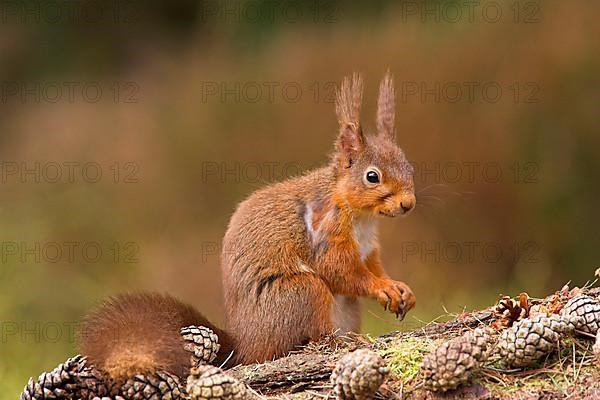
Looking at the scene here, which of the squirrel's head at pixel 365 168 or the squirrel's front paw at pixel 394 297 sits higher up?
the squirrel's head at pixel 365 168

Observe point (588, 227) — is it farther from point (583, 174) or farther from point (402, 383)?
point (402, 383)

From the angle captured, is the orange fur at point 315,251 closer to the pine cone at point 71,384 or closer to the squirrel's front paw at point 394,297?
the squirrel's front paw at point 394,297

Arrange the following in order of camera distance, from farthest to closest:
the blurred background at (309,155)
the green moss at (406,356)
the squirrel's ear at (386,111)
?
the blurred background at (309,155), the squirrel's ear at (386,111), the green moss at (406,356)

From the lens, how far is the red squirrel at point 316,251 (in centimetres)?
321

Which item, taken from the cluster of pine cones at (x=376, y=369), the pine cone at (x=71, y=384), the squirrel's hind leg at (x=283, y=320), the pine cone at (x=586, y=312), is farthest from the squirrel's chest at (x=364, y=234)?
the pine cone at (x=71, y=384)

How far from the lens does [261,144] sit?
7.32 meters

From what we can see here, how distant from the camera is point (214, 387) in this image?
2.46 meters

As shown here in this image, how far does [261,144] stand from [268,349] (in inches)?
→ 167

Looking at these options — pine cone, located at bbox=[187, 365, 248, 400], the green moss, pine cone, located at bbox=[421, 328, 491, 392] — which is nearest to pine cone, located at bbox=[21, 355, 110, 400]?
pine cone, located at bbox=[187, 365, 248, 400]

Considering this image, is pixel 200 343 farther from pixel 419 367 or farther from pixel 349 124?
pixel 349 124

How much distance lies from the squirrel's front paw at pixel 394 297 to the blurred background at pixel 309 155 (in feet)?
4.95

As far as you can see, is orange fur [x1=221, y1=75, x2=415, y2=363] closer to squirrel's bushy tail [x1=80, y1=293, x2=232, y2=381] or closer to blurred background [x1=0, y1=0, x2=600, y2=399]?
squirrel's bushy tail [x1=80, y1=293, x2=232, y2=381]

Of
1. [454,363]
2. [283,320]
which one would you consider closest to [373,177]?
[283,320]

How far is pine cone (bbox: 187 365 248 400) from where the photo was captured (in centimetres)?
246
